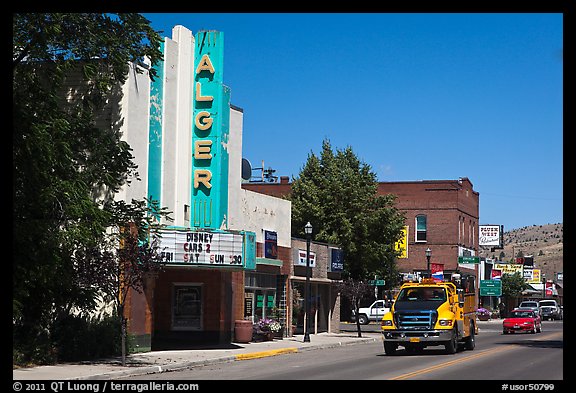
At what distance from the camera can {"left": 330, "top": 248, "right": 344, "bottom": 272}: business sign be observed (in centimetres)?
4734

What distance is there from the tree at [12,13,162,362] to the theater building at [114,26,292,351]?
1.88m

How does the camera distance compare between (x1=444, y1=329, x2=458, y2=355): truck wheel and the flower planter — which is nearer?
(x1=444, y1=329, x2=458, y2=355): truck wheel

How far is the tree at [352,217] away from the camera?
52.8 metres

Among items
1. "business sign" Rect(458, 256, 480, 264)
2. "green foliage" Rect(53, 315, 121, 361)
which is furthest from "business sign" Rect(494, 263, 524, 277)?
"green foliage" Rect(53, 315, 121, 361)

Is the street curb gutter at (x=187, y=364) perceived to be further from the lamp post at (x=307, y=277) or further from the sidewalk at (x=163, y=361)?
the lamp post at (x=307, y=277)

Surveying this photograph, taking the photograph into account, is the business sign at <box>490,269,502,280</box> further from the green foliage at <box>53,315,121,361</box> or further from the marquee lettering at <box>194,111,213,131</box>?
the green foliage at <box>53,315,121,361</box>

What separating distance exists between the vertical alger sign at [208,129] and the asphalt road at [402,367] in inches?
244

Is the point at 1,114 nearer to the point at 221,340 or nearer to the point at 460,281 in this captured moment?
the point at 221,340

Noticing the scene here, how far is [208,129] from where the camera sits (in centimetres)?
3247
